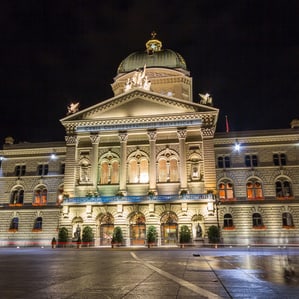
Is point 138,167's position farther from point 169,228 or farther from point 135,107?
point 169,228

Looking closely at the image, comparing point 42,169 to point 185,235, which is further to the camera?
point 42,169

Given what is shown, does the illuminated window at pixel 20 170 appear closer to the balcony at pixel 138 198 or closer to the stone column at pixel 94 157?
the balcony at pixel 138 198

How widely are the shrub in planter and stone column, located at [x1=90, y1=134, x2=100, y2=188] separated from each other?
31.1 ft

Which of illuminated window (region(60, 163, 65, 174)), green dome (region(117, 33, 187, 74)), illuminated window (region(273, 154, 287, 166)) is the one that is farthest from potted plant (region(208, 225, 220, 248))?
green dome (region(117, 33, 187, 74))

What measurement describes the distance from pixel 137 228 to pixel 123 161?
28.8 ft

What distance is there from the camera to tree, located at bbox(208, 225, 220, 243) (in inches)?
1373

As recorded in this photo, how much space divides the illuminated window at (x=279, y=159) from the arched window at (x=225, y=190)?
657 cm

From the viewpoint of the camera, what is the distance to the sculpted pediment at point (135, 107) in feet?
137

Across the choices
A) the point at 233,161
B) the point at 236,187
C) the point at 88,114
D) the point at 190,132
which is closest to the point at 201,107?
the point at 190,132

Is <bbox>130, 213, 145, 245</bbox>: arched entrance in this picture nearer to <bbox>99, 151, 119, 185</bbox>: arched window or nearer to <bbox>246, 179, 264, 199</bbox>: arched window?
<bbox>99, 151, 119, 185</bbox>: arched window

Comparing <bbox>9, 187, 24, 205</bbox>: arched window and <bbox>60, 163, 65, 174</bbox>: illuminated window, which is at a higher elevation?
<bbox>60, 163, 65, 174</bbox>: illuminated window

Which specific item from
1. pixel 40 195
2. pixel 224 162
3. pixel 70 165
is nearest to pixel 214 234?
pixel 224 162

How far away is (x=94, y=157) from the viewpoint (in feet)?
138

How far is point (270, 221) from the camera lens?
129 feet
